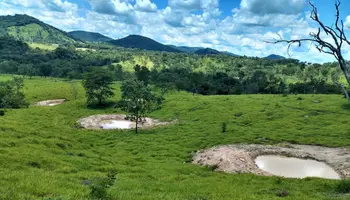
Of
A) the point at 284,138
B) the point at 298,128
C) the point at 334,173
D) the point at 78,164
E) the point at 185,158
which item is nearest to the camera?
the point at 78,164

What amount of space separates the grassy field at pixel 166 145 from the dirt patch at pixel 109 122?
4118 millimetres

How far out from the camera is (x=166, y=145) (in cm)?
5416

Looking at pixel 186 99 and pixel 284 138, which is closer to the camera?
pixel 284 138

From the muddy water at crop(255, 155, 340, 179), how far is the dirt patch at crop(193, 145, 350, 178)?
1.03 m

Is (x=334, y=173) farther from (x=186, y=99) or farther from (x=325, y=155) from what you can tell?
(x=186, y=99)

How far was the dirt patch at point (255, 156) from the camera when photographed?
39.3 m

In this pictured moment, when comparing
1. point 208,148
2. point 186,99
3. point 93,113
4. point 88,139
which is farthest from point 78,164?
point 186,99

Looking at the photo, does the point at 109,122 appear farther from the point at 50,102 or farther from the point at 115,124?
the point at 50,102

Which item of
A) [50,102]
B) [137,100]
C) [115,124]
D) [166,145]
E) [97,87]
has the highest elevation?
[137,100]

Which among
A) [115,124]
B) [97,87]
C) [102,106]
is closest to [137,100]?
[115,124]

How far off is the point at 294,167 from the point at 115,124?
158ft

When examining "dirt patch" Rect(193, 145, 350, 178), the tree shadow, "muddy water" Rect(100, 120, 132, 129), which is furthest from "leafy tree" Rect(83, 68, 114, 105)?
A: "dirt patch" Rect(193, 145, 350, 178)

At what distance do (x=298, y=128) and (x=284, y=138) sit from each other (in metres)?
11.2

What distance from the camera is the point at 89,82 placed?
105312 millimetres
